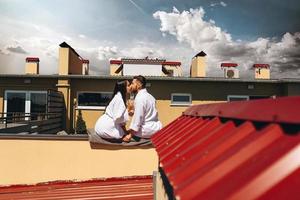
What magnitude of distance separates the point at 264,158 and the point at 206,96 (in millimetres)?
22517

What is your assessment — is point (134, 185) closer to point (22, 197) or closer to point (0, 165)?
point (22, 197)

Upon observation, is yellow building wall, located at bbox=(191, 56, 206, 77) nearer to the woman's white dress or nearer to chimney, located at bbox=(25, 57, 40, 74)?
chimney, located at bbox=(25, 57, 40, 74)

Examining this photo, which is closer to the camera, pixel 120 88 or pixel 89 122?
pixel 120 88

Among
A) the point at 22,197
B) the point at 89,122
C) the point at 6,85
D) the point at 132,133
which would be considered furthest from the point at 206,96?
the point at 22,197

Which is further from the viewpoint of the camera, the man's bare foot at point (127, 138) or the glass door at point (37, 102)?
the glass door at point (37, 102)

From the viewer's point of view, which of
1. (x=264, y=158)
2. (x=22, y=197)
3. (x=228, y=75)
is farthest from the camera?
(x=228, y=75)

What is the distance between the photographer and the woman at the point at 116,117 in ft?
20.3

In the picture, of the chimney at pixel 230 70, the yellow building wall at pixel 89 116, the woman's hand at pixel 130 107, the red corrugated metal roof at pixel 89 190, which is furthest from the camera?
the chimney at pixel 230 70

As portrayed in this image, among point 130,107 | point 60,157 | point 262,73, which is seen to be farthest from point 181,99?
point 60,157

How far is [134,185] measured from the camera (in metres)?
5.65

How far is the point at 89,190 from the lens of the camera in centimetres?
546

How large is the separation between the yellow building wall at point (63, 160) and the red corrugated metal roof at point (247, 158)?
4.21m

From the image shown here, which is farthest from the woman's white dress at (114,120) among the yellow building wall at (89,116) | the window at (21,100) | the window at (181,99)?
the window at (21,100)

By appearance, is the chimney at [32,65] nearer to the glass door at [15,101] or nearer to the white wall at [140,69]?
the glass door at [15,101]
